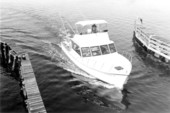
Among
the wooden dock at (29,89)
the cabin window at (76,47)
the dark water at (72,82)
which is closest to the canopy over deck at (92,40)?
the cabin window at (76,47)

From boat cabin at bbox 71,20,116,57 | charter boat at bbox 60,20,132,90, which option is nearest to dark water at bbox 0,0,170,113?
charter boat at bbox 60,20,132,90

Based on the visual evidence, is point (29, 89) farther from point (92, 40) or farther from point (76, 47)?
point (92, 40)

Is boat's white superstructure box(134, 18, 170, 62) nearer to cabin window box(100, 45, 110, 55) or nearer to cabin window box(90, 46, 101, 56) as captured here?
cabin window box(100, 45, 110, 55)

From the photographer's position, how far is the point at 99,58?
19484mm

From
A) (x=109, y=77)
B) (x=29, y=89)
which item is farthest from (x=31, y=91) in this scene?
(x=109, y=77)

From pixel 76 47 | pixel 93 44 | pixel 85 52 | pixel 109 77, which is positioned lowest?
pixel 109 77

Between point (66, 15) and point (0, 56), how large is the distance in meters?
24.2

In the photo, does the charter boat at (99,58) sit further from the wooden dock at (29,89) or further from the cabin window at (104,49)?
the wooden dock at (29,89)

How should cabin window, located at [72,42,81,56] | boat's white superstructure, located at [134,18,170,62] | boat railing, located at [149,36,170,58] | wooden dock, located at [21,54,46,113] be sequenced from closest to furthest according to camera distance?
wooden dock, located at [21,54,46,113], cabin window, located at [72,42,81,56], boat railing, located at [149,36,170,58], boat's white superstructure, located at [134,18,170,62]

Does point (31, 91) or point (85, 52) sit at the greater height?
point (85, 52)

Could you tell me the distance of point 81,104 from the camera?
52.7 ft

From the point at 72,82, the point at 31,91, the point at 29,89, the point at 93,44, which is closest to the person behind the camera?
the point at 31,91

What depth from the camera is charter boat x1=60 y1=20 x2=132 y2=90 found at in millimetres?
17375

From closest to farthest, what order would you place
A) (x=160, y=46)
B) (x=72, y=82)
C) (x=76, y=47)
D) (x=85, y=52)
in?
(x=72, y=82)
(x=85, y=52)
(x=76, y=47)
(x=160, y=46)
